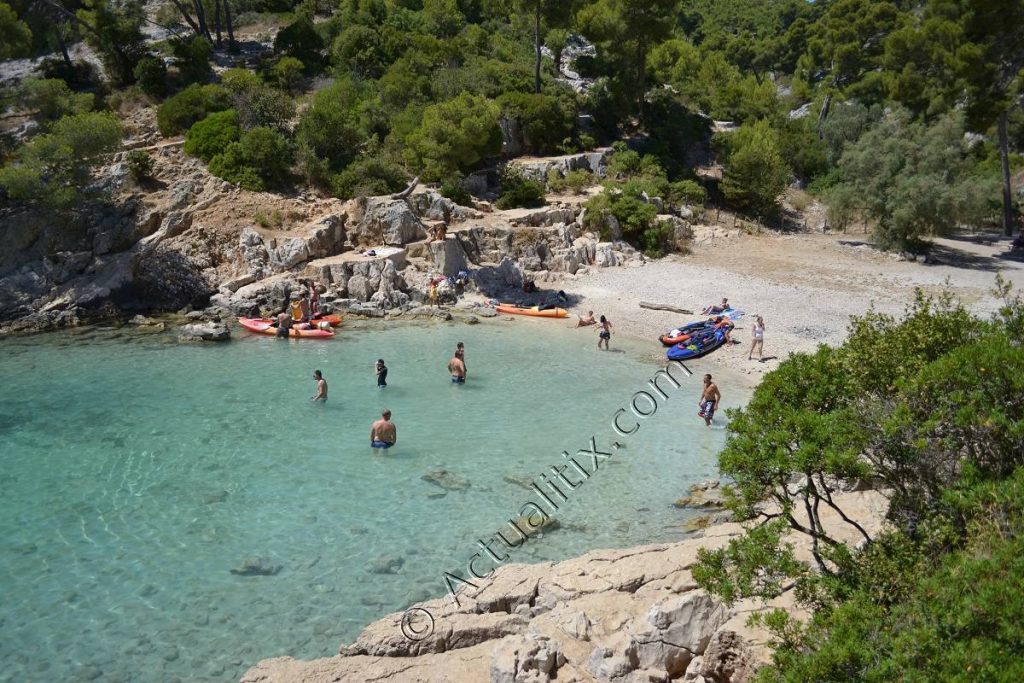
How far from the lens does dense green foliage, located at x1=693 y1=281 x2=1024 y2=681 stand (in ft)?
15.6

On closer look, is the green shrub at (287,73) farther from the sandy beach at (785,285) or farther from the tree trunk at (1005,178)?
the tree trunk at (1005,178)

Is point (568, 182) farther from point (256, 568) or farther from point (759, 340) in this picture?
point (256, 568)

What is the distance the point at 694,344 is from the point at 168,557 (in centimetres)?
1571

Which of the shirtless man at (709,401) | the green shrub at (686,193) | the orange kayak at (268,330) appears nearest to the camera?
the shirtless man at (709,401)

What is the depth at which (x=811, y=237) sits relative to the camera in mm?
37000

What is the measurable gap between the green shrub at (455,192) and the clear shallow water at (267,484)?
12.2 metres

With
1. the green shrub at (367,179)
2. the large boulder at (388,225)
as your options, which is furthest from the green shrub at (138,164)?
the large boulder at (388,225)

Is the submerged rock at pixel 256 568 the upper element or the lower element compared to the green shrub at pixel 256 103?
lower

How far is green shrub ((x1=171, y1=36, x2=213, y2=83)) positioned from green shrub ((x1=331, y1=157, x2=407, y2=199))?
14.5 meters

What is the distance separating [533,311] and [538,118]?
17256mm

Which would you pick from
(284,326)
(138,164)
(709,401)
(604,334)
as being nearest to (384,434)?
(709,401)

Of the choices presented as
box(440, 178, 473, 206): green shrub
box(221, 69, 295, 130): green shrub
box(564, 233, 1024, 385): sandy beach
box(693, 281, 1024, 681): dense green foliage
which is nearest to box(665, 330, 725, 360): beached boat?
box(564, 233, 1024, 385): sandy beach

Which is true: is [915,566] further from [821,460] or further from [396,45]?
[396,45]

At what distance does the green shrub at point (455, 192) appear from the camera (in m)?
33.0
